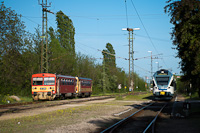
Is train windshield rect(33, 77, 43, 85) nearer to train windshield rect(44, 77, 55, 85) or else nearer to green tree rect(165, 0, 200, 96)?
train windshield rect(44, 77, 55, 85)

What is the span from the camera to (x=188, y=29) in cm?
1552

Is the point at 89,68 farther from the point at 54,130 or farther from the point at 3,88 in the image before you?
the point at 54,130

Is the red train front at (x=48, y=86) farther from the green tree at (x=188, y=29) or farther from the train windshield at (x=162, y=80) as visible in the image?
the green tree at (x=188, y=29)

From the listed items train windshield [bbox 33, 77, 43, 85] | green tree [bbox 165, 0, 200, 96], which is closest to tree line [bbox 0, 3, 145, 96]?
train windshield [bbox 33, 77, 43, 85]

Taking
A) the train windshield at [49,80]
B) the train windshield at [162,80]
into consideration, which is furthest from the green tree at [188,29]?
the train windshield at [49,80]

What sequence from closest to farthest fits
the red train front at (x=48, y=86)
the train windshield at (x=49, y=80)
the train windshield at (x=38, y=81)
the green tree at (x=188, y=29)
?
the green tree at (x=188, y=29), the red train front at (x=48, y=86), the train windshield at (x=49, y=80), the train windshield at (x=38, y=81)

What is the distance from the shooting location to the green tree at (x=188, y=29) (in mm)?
14812

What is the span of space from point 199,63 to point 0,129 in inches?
404

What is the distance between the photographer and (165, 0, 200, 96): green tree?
14.8m

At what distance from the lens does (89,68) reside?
6731cm

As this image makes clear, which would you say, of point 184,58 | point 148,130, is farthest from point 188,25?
point 148,130

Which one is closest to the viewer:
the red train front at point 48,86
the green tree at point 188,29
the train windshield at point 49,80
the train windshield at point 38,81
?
the green tree at point 188,29

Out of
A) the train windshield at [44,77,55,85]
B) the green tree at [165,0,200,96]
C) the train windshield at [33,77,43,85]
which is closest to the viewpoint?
the green tree at [165,0,200,96]

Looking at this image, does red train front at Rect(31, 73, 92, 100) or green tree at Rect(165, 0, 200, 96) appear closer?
green tree at Rect(165, 0, 200, 96)
